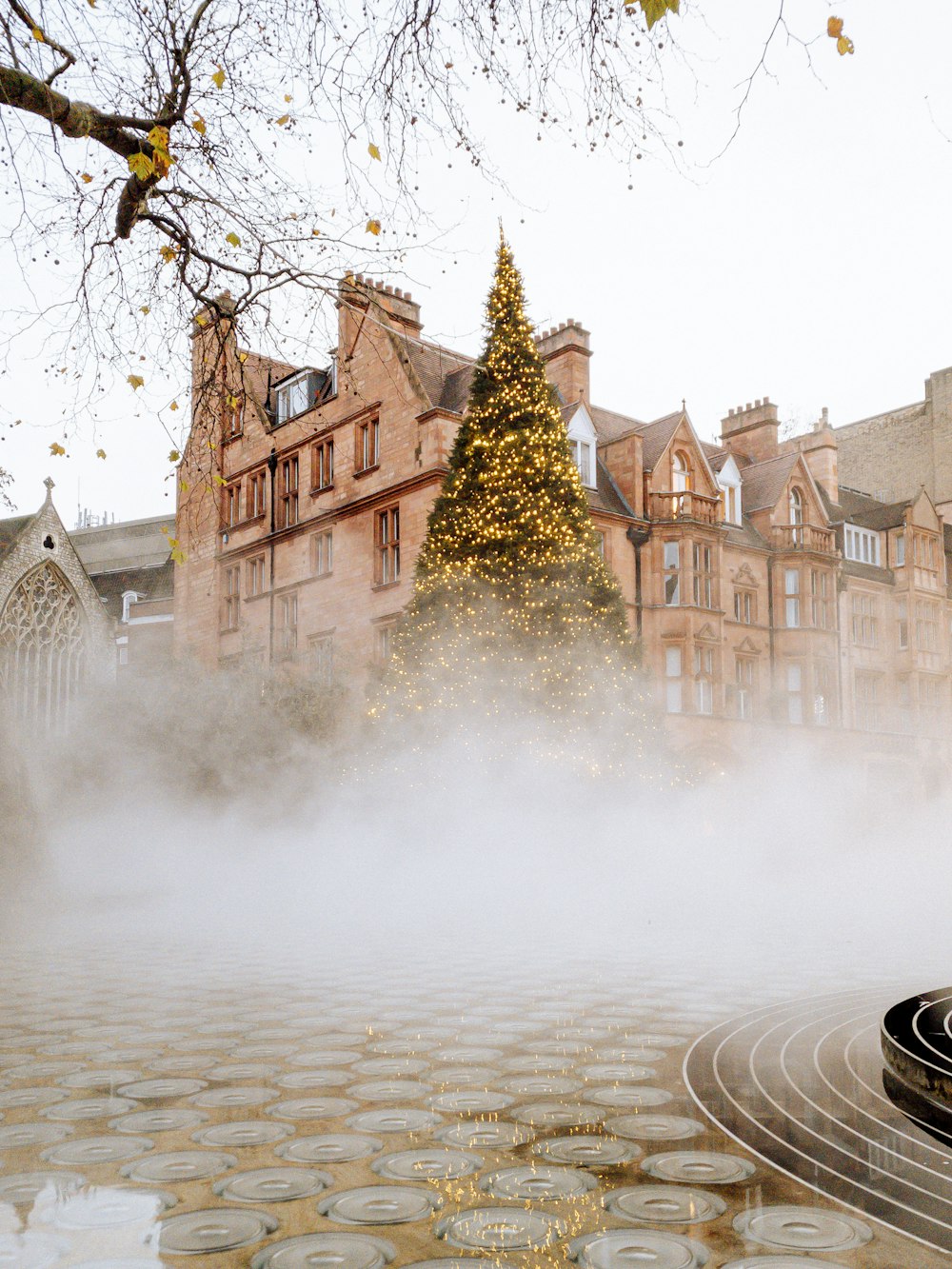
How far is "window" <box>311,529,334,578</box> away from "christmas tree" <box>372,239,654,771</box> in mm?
7167

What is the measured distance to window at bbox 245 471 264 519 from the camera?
26.6 m

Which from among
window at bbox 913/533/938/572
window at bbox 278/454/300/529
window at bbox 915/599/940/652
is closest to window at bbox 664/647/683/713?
window at bbox 278/454/300/529

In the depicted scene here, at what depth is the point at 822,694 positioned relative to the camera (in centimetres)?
2817

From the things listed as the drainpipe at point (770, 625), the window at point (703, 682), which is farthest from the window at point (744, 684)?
the window at point (703, 682)

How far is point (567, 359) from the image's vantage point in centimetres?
2462

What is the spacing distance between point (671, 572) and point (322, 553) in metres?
8.17

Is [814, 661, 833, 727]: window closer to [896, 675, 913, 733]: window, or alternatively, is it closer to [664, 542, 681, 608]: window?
[896, 675, 913, 733]: window

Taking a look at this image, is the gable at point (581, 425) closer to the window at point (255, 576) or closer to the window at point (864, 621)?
the window at point (255, 576)

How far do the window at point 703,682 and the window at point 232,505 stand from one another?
12141mm

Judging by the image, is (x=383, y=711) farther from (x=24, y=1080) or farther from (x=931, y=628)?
(x=931, y=628)

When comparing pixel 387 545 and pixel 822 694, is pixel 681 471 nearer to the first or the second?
pixel 822 694

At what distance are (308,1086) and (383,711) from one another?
467 inches

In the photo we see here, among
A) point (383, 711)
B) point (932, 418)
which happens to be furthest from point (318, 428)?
point (932, 418)

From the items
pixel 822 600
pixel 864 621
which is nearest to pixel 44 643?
pixel 822 600
